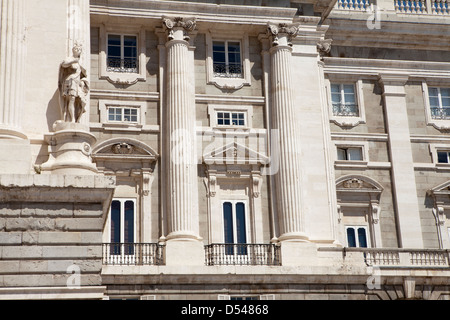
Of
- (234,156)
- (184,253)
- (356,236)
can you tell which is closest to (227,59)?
(234,156)

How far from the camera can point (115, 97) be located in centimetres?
3350

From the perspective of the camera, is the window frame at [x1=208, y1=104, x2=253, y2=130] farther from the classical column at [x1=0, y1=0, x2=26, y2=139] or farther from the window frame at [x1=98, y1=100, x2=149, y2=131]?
the classical column at [x1=0, y1=0, x2=26, y2=139]

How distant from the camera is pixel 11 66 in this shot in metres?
17.3

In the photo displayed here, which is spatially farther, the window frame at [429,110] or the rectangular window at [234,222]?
the window frame at [429,110]

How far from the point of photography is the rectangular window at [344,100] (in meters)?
38.3

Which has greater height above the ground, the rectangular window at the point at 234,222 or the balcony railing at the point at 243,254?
the rectangular window at the point at 234,222

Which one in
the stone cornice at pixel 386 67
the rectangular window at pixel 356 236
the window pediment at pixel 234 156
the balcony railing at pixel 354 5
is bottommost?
the rectangular window at pixel 356 236

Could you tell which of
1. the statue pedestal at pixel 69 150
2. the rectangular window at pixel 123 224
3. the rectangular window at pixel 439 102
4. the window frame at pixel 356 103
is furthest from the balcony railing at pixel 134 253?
the rectangular window at pixel 439 102

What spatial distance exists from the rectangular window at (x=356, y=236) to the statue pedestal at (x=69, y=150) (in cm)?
2078

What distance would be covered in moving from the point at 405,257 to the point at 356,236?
3.24 meters

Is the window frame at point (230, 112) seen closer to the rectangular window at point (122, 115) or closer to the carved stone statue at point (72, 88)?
the rectangular window at point (122, 115)

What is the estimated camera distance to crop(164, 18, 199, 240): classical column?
104 ft

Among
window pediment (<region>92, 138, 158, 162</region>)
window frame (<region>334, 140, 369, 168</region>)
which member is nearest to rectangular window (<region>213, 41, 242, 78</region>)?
window pediment (<region>92, 138, 158, 162</region>)

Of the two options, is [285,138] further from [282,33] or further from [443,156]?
[443,156]
